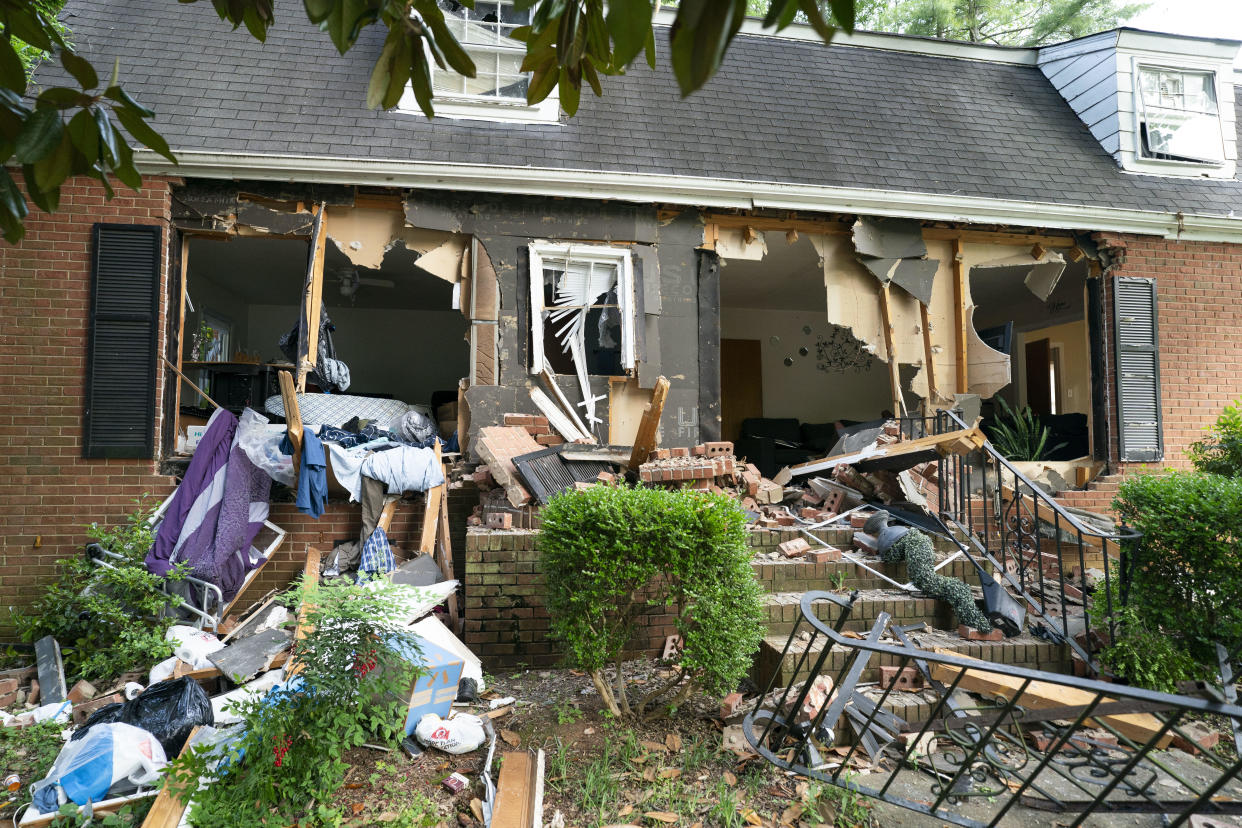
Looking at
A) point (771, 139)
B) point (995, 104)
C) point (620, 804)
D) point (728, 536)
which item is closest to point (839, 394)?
point (995, 104)

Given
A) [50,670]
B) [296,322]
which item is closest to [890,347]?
[50,670]

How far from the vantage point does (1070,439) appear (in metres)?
8.90

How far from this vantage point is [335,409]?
688 cm

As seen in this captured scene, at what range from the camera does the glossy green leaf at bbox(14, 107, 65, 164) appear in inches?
71.2

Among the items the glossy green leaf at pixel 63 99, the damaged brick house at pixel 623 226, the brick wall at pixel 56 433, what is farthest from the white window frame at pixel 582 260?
the glossy green leaf at pixel 63 99

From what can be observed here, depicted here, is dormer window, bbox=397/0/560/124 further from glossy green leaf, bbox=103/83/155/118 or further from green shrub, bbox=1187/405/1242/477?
green shrub, bbox=1187/405/1242/477

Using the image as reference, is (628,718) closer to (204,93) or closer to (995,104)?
(204,93)

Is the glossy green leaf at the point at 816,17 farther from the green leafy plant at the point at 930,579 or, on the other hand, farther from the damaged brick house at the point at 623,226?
the damaged brick house at the point at 623,226

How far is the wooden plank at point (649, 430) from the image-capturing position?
19.4ft

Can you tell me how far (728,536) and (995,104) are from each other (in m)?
8.25

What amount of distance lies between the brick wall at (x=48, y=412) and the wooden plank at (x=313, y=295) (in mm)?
1242

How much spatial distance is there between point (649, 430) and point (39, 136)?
458cm

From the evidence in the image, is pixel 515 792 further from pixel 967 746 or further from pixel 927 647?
pixel 927 647

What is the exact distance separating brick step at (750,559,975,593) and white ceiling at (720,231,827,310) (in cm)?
386
